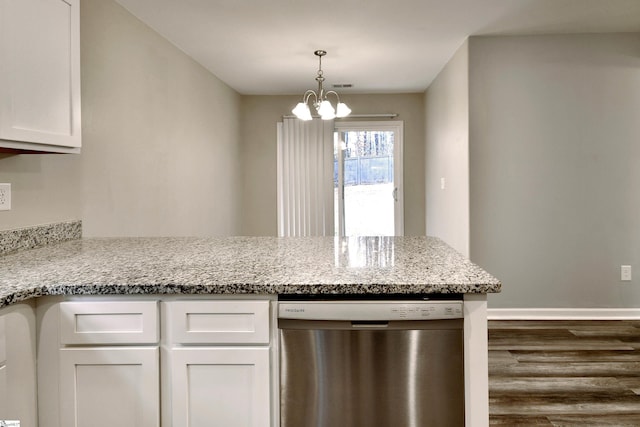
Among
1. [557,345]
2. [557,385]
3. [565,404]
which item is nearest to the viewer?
[565,404]

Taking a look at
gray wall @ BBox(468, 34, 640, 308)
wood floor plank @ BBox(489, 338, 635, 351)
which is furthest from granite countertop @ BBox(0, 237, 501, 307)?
gray wall @ BBox(468, 34, 640, 308)

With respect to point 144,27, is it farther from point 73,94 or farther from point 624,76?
point 624,76

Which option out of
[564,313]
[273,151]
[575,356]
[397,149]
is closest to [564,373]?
[575,356]

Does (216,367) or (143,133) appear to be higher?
(143,133)

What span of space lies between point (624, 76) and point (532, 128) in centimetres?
82

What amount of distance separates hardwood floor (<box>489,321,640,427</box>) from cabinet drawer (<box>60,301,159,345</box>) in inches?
66.7

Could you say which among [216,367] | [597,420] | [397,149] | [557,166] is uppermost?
[397,149]

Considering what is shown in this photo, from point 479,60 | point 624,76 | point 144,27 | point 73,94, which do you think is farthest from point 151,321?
point 624,76

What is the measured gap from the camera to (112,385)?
147cm

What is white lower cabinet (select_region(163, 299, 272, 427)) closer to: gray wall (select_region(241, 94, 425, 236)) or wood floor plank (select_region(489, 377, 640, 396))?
wood floor plank (select_region(489, 377, 640, 396))

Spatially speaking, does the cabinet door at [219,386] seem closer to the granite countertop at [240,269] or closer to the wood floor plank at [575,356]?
the granite countertop at [240,269]

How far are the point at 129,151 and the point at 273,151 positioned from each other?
345 cm

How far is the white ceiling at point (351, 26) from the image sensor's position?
3295 millimetres

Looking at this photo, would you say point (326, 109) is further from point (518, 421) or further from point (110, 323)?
point (110, 323)
